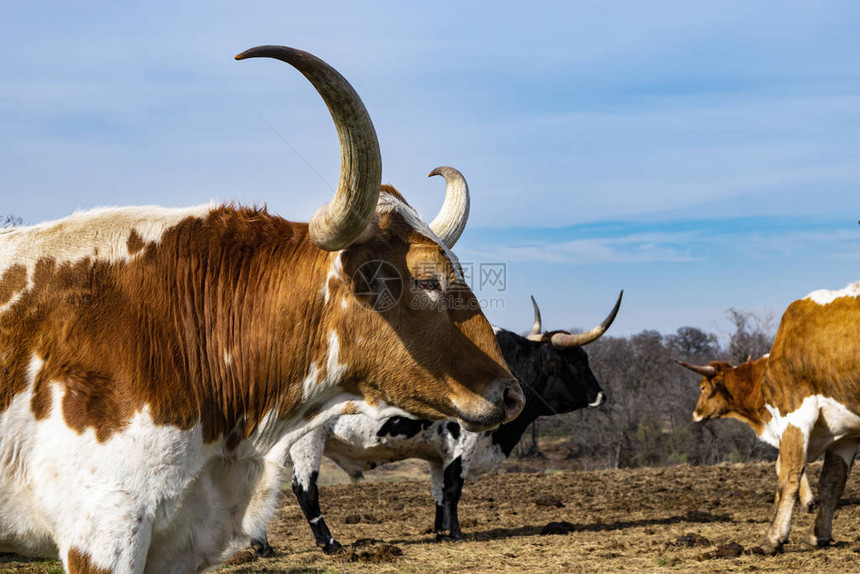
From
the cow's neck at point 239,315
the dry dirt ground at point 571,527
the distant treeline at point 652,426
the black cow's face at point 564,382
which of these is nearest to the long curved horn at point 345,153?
the cow's neck at point 239,315

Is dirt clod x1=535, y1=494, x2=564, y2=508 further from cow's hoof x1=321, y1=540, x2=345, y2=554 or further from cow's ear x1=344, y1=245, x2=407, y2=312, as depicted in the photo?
cow's ear x1=344, y1=245, x2=407, y2=312

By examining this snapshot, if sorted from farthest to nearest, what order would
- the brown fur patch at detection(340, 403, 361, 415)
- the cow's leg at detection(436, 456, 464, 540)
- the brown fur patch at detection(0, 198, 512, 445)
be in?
the cow's leg at detection(436, 456, 464, 540)
the brown fur patch at detection(340, 403, 361, 415)
the brown fur patch at detection(0, 198, 512, 445)

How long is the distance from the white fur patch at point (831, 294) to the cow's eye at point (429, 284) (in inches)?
221

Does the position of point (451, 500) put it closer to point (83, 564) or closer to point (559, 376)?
point (559, 376)

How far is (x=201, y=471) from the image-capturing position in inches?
111

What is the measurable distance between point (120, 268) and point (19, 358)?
1.51 feet

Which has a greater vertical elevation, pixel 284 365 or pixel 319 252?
pixel 319 252

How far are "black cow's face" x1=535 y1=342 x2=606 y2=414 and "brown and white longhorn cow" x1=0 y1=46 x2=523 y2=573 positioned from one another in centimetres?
766

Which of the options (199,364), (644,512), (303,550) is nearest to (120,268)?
(199,364)

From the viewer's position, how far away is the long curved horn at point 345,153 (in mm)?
2559

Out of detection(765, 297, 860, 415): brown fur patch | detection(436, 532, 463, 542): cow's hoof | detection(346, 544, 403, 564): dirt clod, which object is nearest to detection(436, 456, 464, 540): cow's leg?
detection(436, 532, 463, 542): cow's hoof

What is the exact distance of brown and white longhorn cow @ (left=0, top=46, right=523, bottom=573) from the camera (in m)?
2.54

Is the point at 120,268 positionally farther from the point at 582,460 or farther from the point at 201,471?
the point at 582,460

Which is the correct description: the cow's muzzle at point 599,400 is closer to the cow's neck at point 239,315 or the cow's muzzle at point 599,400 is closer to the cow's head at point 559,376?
the cow's head at point 559,376
